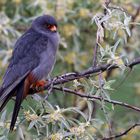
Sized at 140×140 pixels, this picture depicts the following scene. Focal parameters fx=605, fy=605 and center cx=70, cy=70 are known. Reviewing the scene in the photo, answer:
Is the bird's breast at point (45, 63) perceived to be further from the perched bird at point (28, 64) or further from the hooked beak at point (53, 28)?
the hooked beak at point (53, 28)

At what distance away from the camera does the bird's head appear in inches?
164

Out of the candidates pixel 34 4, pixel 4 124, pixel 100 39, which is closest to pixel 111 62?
pixel 100 39

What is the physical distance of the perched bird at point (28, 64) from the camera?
11.4ft

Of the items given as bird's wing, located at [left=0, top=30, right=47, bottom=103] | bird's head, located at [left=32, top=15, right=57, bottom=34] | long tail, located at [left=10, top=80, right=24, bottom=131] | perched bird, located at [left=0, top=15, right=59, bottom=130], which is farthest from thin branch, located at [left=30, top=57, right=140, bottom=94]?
bird's head, located at [left=32, top=15, right=57, bottom=34]

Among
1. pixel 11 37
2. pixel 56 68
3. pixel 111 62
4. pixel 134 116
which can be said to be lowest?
pixel 134 116

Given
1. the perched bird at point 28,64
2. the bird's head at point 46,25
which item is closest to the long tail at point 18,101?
the perched bird at point 28,64

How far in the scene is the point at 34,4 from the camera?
4781mm

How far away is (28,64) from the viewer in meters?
3.75

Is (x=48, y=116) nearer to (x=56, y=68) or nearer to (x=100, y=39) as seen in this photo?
(x=100, y=39)

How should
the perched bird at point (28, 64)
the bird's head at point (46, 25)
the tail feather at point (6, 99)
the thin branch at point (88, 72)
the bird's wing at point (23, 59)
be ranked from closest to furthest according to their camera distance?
the thin branch at point (88, 72)
the tail feather at point (6, 99)
the perched bird at point (28, 64)
the bird's wing at point (23, 59)
the bird's head at point (46, 25)

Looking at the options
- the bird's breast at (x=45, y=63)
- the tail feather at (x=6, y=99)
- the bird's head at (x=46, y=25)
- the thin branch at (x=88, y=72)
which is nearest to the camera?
the thin branch at (x=88, y=72)

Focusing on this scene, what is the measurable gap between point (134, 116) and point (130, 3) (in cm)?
99

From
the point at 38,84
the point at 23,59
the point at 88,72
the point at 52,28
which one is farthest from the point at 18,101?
the point at 52,28

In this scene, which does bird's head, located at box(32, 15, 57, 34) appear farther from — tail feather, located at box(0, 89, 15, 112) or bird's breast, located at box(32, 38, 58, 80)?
tail feather, located at box(0, 89, 15, 112)
